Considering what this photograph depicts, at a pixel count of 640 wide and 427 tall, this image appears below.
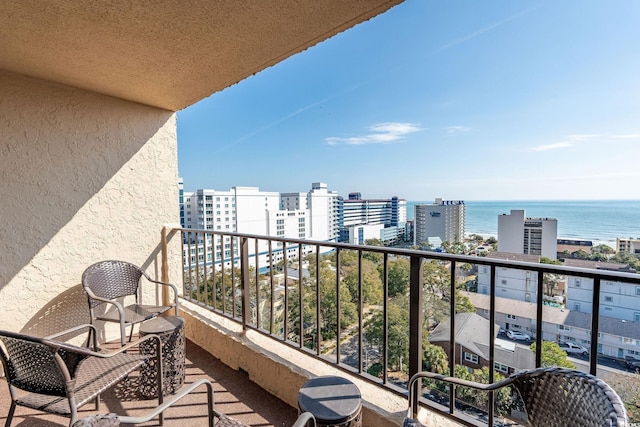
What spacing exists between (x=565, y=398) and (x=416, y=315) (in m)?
0.72

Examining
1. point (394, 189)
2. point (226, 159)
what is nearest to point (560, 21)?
point (394, 189)

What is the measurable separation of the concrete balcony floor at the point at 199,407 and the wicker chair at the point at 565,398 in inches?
59.0

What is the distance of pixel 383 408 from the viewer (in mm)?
1680

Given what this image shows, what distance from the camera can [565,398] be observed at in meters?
0.94

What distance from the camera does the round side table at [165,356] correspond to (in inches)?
86.2

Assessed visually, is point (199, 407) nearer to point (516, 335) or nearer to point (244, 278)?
point (244, 278)

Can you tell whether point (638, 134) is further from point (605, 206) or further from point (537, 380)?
point (537, 380)

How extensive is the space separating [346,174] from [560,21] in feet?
65.7

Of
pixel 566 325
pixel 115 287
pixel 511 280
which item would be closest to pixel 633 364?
pixel 566 325

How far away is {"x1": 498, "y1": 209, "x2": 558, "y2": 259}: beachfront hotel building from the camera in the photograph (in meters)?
4.34

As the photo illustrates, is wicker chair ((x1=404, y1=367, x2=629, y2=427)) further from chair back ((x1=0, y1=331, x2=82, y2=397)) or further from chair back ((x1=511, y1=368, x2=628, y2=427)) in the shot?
chair back ((x1=0, y1=331, x2=82, y2=397))

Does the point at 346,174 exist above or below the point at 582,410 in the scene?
above

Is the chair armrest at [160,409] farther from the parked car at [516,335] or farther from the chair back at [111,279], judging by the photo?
the chair back at [111,279]

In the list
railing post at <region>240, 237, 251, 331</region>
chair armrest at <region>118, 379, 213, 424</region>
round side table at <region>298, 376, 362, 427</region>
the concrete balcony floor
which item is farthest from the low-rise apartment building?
railing post at <region>240, 237, 251, 331</region>
